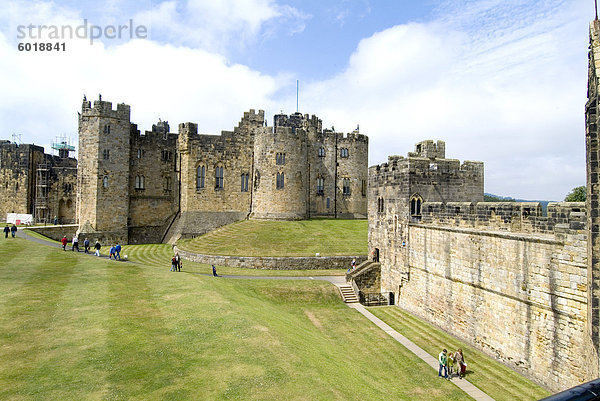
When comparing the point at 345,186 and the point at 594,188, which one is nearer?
the point at 594,188

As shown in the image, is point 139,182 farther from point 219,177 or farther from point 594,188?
point 594,188

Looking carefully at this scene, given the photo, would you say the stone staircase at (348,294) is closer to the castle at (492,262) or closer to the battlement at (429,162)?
the castle at (492,262)

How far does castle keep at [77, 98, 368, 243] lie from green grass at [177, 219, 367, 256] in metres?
3.54

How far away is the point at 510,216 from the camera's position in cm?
1700

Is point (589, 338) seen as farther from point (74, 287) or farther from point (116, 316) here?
point (74, 287)

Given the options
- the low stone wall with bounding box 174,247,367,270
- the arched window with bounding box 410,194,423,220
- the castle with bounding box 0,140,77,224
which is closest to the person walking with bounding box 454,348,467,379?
the arched window with bounding box 410,194,423,220

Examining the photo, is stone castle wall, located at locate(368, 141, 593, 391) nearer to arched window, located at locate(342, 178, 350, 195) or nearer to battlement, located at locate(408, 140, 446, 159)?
battlement, located at locate(408, 140, 446, 159)

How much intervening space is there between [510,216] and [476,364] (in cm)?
676

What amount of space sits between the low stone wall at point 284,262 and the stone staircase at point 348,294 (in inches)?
274

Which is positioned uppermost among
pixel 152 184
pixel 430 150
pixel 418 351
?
pixel 430 150

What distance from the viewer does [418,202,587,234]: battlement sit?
1398cm

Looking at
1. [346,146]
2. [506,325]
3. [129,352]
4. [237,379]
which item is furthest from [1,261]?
[346,146]

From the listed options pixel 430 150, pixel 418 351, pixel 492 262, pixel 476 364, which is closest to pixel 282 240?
pixel 430 150

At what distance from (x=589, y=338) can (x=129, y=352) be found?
14323mm
